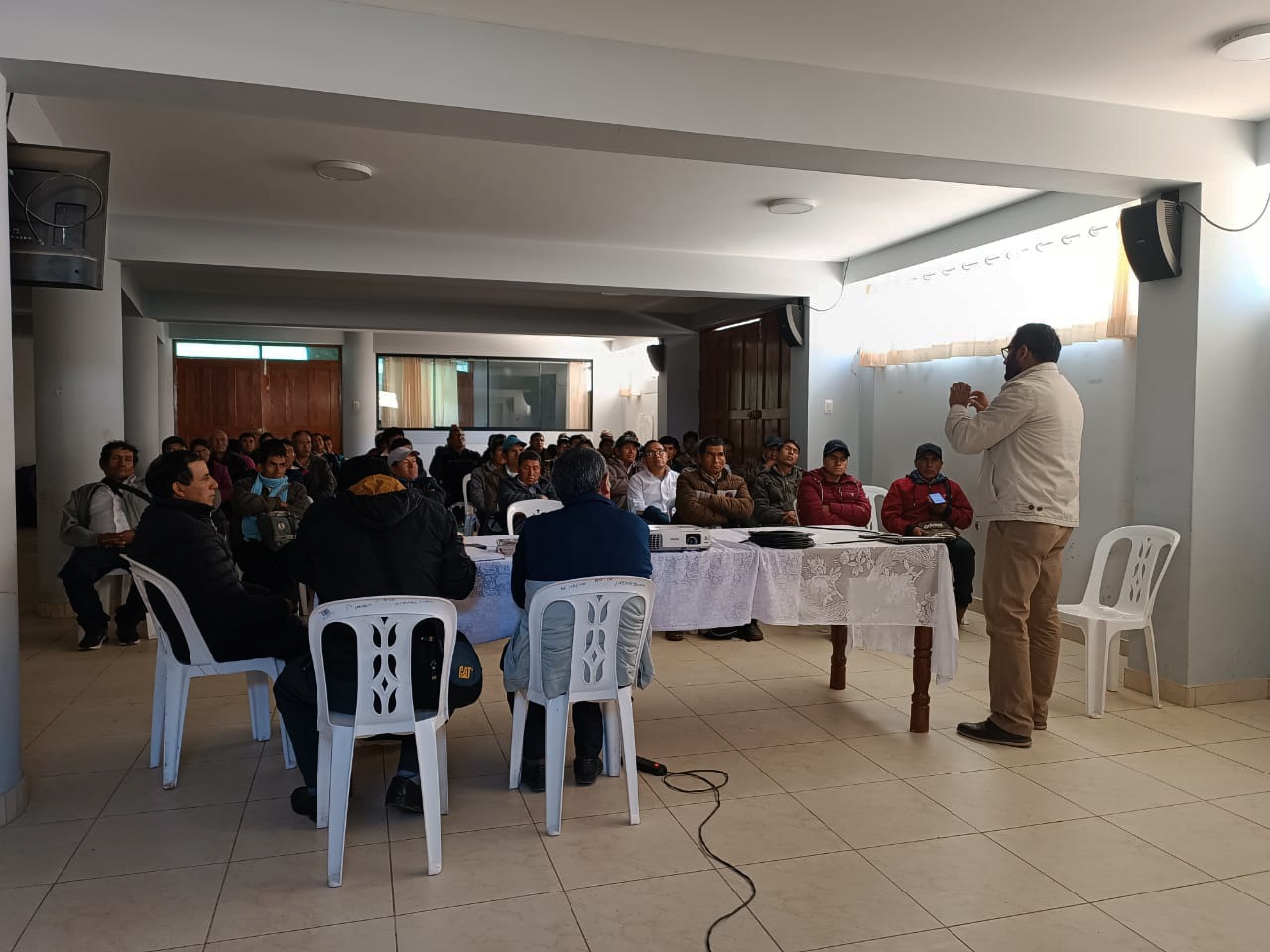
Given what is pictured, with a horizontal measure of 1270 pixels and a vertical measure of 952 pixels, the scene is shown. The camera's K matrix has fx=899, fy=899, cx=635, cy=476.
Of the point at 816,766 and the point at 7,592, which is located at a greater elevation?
the point at 7,592

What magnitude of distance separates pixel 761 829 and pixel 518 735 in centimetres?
87

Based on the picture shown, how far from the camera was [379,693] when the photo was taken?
2521 millimetres

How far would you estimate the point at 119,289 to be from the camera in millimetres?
6066

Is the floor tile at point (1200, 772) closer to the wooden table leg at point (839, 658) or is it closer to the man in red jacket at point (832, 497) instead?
the wooden table leg at point (839, 658)

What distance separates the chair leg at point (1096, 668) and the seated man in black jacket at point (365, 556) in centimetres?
285

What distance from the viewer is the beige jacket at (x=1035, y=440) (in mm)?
3596

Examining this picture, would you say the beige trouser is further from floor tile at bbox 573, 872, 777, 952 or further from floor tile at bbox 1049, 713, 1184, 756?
floor tile at bbox 573, 872, 777, 952

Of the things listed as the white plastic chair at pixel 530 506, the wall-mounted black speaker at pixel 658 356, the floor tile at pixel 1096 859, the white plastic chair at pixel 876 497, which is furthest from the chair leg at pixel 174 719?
the wall-mounted black speaker at pixel 658 356

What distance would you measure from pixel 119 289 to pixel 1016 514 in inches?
227

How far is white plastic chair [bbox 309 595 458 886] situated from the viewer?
2459 millimetres

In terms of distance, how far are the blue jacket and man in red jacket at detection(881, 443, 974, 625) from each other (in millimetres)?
3088

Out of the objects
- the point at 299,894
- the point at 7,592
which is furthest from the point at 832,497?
the point at 7,592

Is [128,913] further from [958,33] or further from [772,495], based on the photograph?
[772,495]

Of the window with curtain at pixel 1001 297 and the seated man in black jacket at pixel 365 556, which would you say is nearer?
the seated man in black jacket at pixel 365 556
